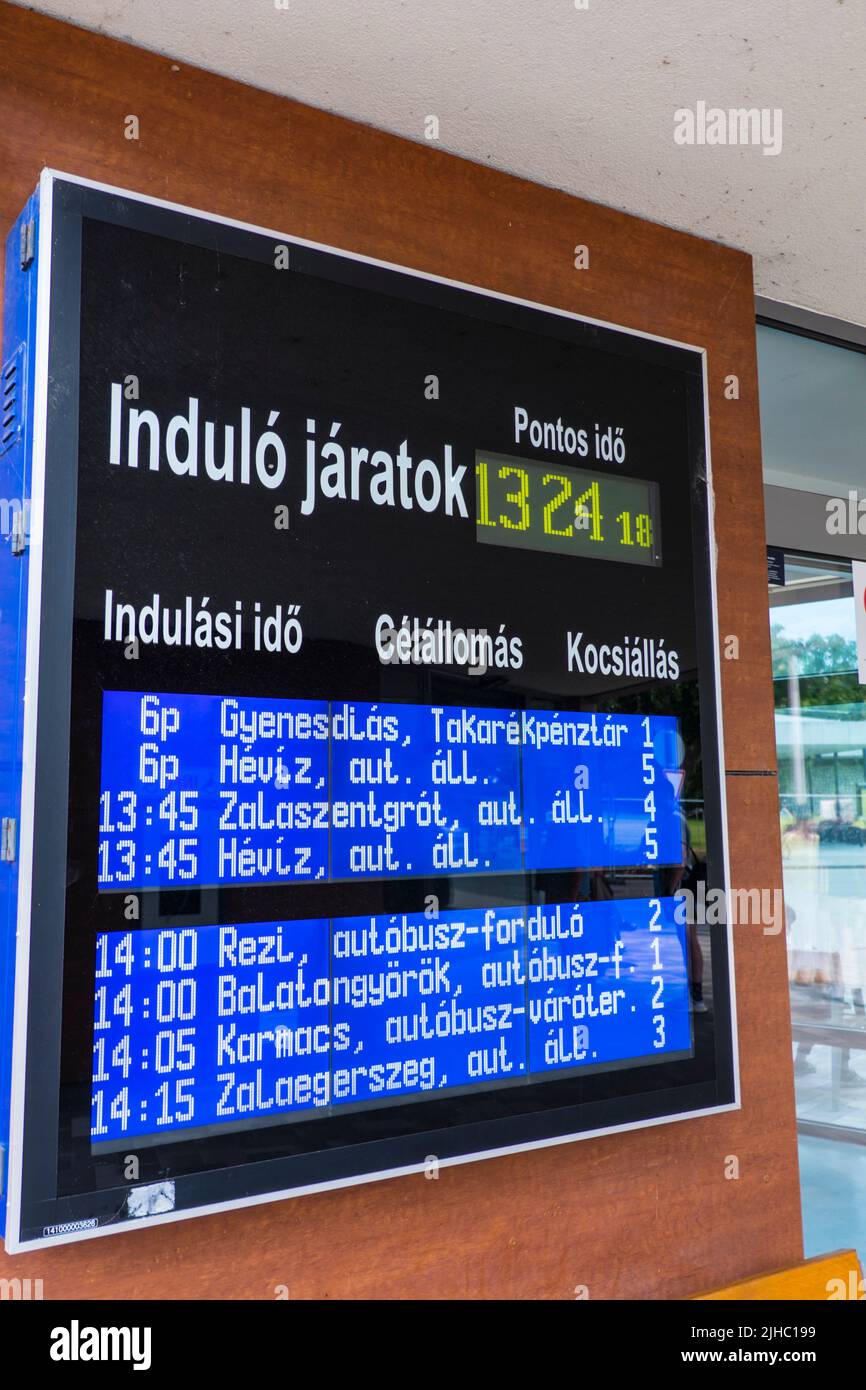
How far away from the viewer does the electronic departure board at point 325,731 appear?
5.32 ft

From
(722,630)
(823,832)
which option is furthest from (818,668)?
(722,630)

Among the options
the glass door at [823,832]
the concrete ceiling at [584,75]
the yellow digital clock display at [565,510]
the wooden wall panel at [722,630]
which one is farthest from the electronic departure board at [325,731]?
the glass door at [823,832]

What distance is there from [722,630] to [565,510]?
1.83 feet

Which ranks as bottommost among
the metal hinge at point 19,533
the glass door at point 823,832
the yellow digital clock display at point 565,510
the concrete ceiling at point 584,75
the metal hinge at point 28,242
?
the glass door at point 823,832

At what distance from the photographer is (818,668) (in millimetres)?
3076

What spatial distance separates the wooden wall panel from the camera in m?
1.80

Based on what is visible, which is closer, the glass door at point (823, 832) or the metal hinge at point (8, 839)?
the metal hinge at point (8, 839)

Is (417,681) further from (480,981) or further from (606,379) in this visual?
(606,379)

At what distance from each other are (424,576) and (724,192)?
1167 millimetres

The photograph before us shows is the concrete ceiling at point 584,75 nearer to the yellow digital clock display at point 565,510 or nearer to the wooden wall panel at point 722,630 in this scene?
the wooden wall panel at point 722,630

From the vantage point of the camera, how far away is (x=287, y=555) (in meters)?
1.85

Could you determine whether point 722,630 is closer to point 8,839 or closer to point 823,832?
point 823,832

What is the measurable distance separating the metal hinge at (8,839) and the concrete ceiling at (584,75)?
4.20ft
